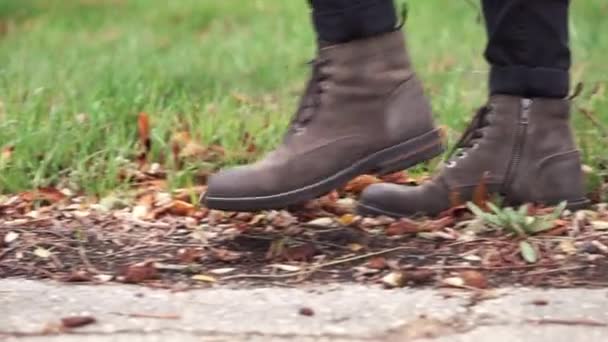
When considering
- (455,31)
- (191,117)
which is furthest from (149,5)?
(191,117)

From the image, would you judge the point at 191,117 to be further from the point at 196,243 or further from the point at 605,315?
the point at 605,315

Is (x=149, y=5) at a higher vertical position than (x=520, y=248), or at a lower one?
higher

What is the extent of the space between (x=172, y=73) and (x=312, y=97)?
1.66 meters

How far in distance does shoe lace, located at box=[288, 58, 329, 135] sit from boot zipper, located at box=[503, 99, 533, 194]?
396 millimetres

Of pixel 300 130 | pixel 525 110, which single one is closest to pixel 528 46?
pixel 525 110

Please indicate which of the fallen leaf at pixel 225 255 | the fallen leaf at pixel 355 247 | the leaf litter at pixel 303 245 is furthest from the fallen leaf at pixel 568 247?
the fallen leaf at pixel 225 255

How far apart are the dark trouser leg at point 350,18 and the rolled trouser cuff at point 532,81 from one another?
0.89 ft

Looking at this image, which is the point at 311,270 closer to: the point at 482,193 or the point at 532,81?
the point at 482,193

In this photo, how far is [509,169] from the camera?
83.7 inches

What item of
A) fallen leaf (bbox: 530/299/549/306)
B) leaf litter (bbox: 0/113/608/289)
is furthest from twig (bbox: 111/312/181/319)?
fallen leaf (bbox: 530/299/549/306)

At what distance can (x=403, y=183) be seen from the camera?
2.40 m

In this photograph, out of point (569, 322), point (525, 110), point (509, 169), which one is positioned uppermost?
point (525, 110)

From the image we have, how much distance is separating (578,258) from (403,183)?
0.62 m

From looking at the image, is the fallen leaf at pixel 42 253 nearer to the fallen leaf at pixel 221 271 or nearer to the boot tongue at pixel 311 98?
the fallen leaf at pixel 221 271
